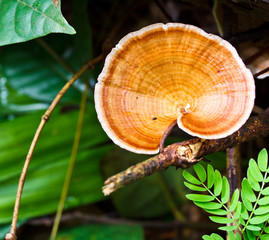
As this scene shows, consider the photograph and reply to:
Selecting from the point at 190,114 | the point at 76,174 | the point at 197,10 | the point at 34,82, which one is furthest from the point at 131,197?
the point at 197,10

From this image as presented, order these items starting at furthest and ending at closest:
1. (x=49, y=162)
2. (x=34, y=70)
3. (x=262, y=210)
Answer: (x=34, y=70)
(x=49, y=162)
(x=262, y=210)

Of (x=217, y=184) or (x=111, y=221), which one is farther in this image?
(x=111, y=221)

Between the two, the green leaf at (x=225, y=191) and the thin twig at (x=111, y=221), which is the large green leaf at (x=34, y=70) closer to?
the thin twig at (x=111, y=221)

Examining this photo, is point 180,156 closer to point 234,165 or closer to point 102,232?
point 234,165

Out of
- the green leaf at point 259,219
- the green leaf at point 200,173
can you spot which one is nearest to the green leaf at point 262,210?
the green leaf at point 259,219

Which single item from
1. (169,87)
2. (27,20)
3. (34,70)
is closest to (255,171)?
(169,87)

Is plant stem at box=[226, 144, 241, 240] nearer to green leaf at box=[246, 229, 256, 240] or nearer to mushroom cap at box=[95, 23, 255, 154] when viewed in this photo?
green leaf at box=[246, 229, 256, 240]
